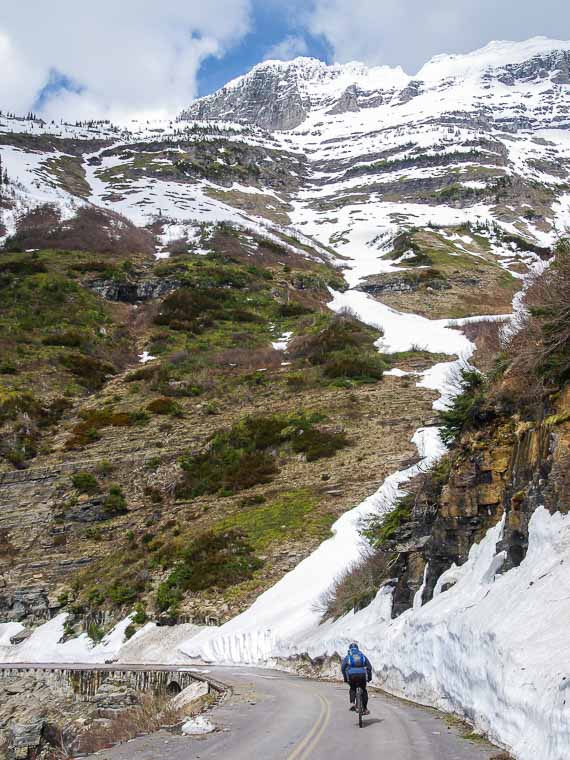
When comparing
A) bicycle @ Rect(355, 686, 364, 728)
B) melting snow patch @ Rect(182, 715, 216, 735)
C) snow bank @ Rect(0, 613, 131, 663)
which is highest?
bicycle @ Rect(355, 686, 364, 728)

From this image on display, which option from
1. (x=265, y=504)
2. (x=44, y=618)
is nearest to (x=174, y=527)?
(x=265, y=504)

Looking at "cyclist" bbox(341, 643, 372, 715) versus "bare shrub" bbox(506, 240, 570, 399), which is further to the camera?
"bare shrub" bbox(506, 240, 570, 399)

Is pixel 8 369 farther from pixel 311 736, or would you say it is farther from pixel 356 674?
pixel 311 736

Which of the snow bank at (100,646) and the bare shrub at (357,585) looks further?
the snow bank at (100,646)

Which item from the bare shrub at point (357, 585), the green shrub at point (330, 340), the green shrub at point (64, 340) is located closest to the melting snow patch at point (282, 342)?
the green shrub at point (330, 340)

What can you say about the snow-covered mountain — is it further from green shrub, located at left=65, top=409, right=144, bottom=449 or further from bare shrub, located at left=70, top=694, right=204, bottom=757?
green shrub, located at left=65, top=409, right=144, bottom=449

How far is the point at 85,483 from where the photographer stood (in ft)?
106

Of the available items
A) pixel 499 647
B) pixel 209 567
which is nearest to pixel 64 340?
pixel 209 567

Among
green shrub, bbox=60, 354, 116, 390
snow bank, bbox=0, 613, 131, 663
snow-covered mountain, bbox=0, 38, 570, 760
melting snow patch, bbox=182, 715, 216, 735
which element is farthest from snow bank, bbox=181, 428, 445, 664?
green shrub, bbox=60, 354, 116, 390

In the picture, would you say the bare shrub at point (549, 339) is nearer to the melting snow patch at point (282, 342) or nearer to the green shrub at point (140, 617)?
the green shrub at point (140, 617)

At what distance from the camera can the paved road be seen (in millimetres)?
7512

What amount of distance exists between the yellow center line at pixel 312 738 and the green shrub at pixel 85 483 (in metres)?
22.9

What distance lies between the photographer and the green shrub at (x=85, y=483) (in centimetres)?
3209

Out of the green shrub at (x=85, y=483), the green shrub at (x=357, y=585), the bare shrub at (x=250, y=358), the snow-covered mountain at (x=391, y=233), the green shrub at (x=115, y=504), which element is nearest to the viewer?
the snow-covered mountain at (x=391, y=233)
